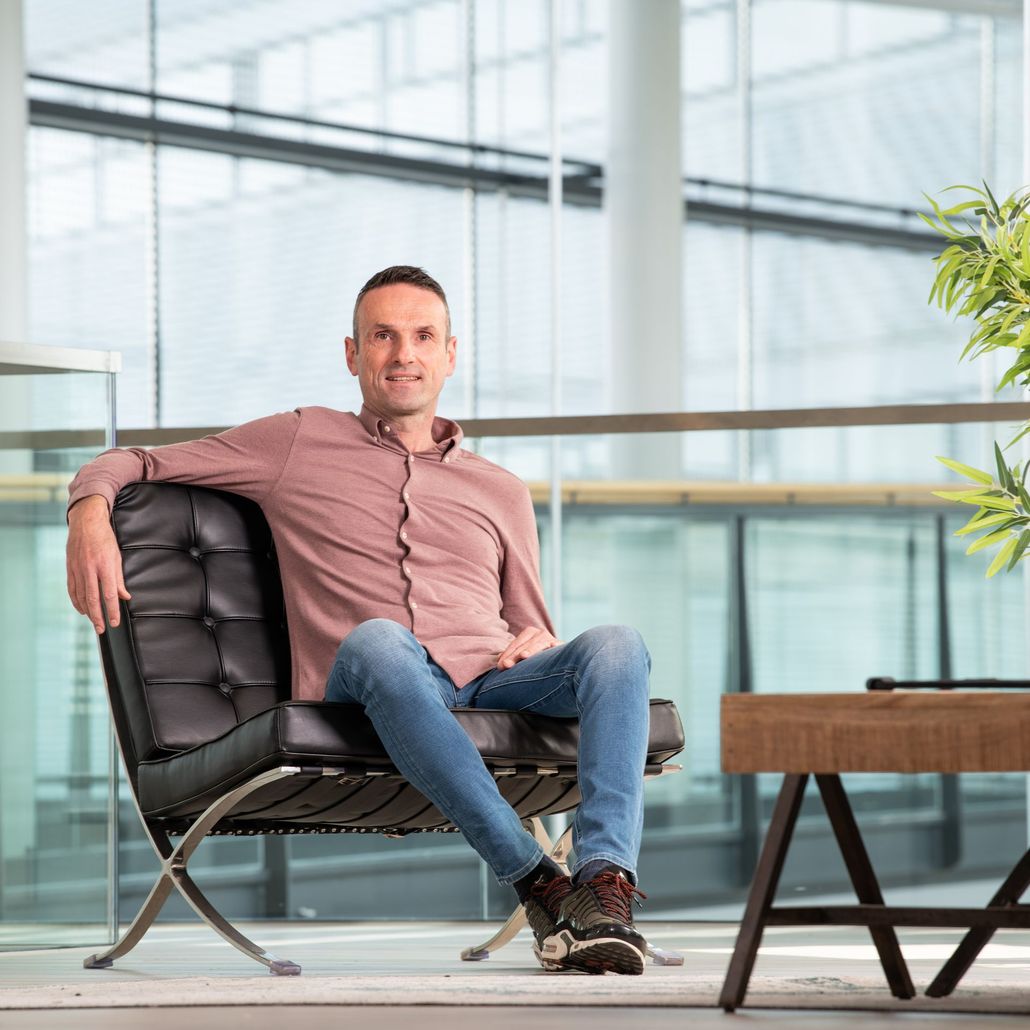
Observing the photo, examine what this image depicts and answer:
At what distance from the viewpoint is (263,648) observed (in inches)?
111

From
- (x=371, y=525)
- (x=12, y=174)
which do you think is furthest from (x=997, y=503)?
(x=12, y=174)

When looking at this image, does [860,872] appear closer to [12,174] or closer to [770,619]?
[770,619]

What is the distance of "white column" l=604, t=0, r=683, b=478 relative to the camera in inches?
210

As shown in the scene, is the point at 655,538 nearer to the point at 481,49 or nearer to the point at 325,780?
the point at 325,780

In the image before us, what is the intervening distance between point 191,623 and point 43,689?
2.63 ft

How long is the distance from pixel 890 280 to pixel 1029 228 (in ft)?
10.9

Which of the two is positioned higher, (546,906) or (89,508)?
(89,508)

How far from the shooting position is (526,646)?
101 inches

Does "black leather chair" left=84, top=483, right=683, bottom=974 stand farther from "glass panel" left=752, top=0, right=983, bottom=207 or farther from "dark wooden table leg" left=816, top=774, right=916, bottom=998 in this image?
"glass panel" left=752, top=0, right=983, bottom=207

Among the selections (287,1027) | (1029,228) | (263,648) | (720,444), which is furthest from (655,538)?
(287,1027)

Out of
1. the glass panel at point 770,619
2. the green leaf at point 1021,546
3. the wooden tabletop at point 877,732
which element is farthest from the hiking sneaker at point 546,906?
the glass panel at point 770,619

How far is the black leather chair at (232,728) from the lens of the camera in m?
2.28

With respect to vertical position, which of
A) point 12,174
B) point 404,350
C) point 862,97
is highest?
point 862,97

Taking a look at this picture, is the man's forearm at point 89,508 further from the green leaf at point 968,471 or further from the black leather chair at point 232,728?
the green leaf at point 968,471
